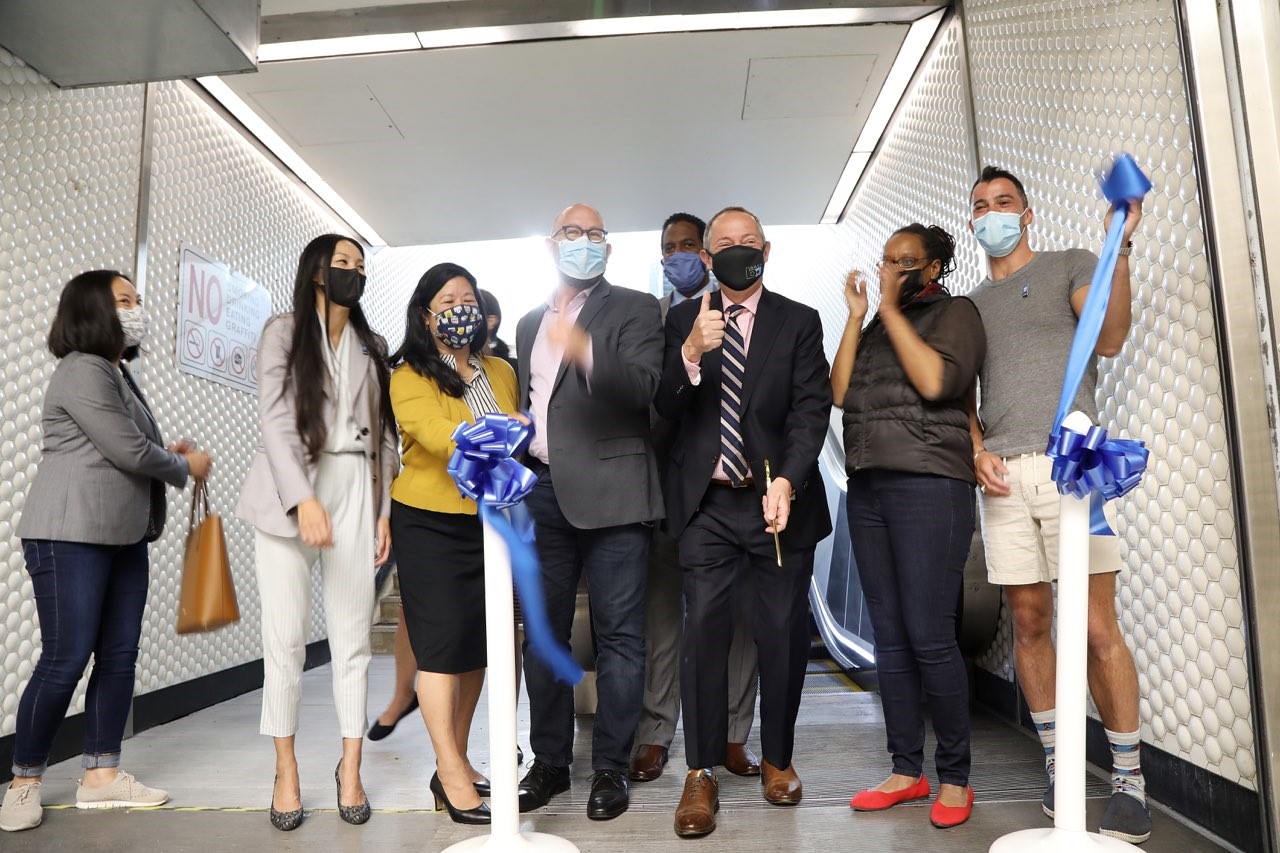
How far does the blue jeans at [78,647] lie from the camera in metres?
2.38

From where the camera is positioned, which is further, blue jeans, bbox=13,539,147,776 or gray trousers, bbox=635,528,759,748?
gray trousers, bbox=635,528,759,748

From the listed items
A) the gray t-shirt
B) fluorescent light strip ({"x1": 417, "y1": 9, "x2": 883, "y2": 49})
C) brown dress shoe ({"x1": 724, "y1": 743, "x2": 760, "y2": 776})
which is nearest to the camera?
the gray t-shirt

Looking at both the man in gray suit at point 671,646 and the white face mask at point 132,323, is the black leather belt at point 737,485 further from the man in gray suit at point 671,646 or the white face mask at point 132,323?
the white face mask at point 132,323

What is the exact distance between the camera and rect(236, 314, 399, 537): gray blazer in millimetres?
2242

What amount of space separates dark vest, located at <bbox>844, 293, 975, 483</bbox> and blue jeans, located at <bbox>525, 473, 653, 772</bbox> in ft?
2.15

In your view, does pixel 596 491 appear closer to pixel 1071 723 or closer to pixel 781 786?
pixel 781 786

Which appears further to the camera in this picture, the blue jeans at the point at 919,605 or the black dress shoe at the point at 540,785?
the black dress shoe at the point at 540,785

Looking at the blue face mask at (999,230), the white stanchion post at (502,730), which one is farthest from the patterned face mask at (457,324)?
the blue face mask at (999,230)

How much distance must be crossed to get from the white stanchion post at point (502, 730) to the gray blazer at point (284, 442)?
851mm

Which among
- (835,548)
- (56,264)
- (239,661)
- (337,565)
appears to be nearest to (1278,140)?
(337,565)

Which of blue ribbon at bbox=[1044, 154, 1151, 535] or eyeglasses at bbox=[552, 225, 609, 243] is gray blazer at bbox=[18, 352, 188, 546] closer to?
eyeglasses at bbox=[552, 225, 609, 243]

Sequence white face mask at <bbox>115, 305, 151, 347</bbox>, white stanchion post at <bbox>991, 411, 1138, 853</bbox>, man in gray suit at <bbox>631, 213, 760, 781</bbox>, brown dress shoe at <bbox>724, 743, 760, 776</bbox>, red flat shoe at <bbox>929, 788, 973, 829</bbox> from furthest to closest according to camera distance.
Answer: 1. man in gray suit at <bbox>631, 213, 760, 781</bbox>
2. brown dress shoe at <bbox>724, 743, 760, 776</bbox>
3. white face mask at <bbox>115, 305, 151, 347</bbox>
4. red flat shoe at <bbox>929, 788, 973, 829</bbox>
5. white stanchion post at <bbox>991, 411, 1138, 853</bbox>

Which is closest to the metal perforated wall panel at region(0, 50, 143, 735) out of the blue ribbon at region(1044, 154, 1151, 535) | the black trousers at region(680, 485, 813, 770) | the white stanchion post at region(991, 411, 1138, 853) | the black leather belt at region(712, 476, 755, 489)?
the black trousers at region(680, 485, 813, 770)

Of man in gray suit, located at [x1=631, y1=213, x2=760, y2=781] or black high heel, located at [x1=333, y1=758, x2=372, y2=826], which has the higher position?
man in gray suit, located at [x1=631, y1=213, x2=760, y2=781]
